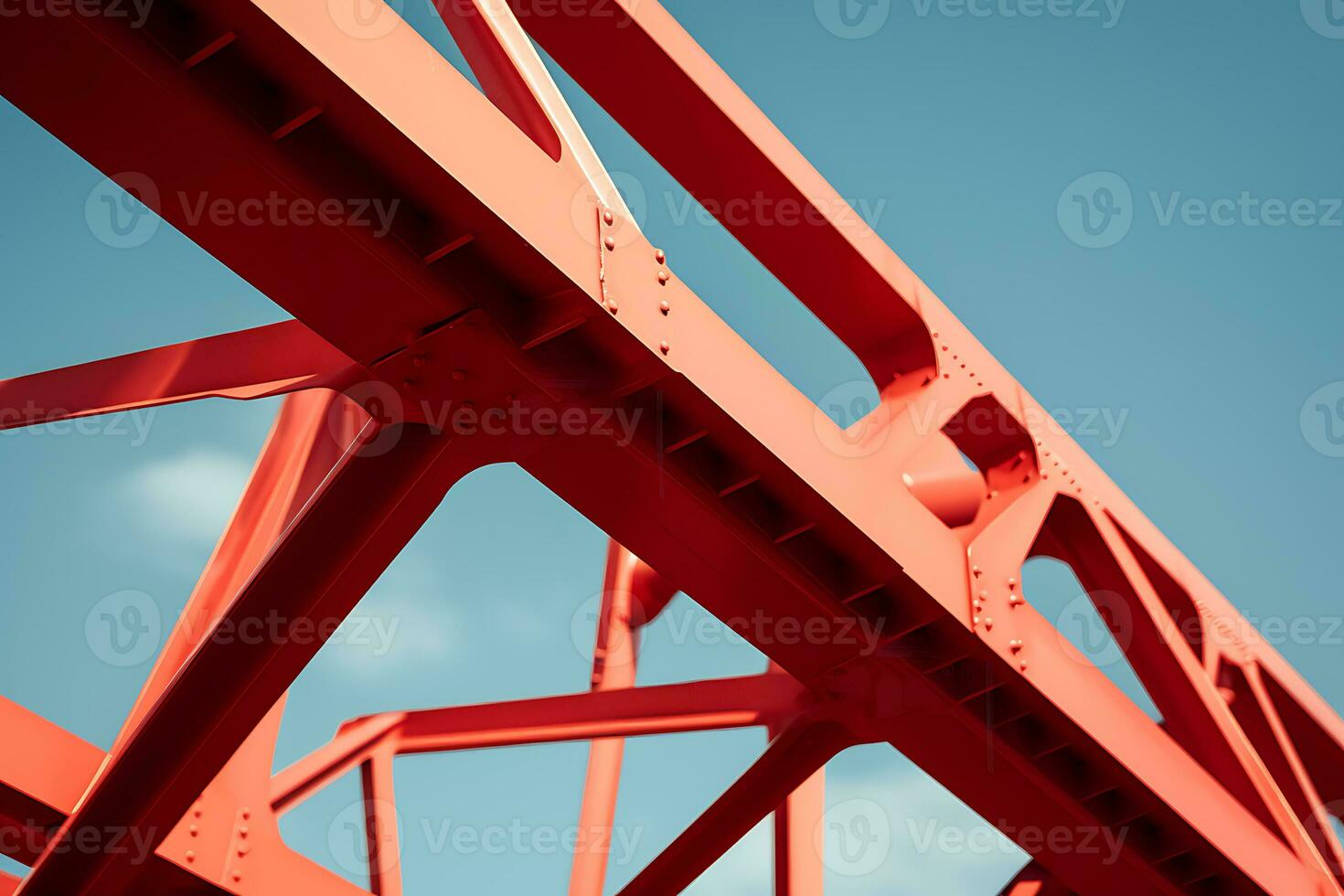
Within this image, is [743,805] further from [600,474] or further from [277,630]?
[277,630]

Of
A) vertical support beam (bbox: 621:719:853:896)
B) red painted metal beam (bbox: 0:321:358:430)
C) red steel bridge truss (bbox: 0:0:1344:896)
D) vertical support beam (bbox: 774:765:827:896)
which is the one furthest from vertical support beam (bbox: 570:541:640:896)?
red painted metal beam (bbox: 0:321:358:430)

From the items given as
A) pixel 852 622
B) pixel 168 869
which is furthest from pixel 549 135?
pixel 168 869

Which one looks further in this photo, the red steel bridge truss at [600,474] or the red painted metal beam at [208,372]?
the red painted metal beam at [208,372]

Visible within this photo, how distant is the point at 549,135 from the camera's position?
418cm

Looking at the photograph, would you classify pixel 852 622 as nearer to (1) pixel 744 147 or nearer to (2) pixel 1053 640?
(2) pixel 1053 640

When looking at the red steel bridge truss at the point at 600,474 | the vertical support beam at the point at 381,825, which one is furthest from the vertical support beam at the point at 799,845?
the vertical support beam at the point at 381,825
